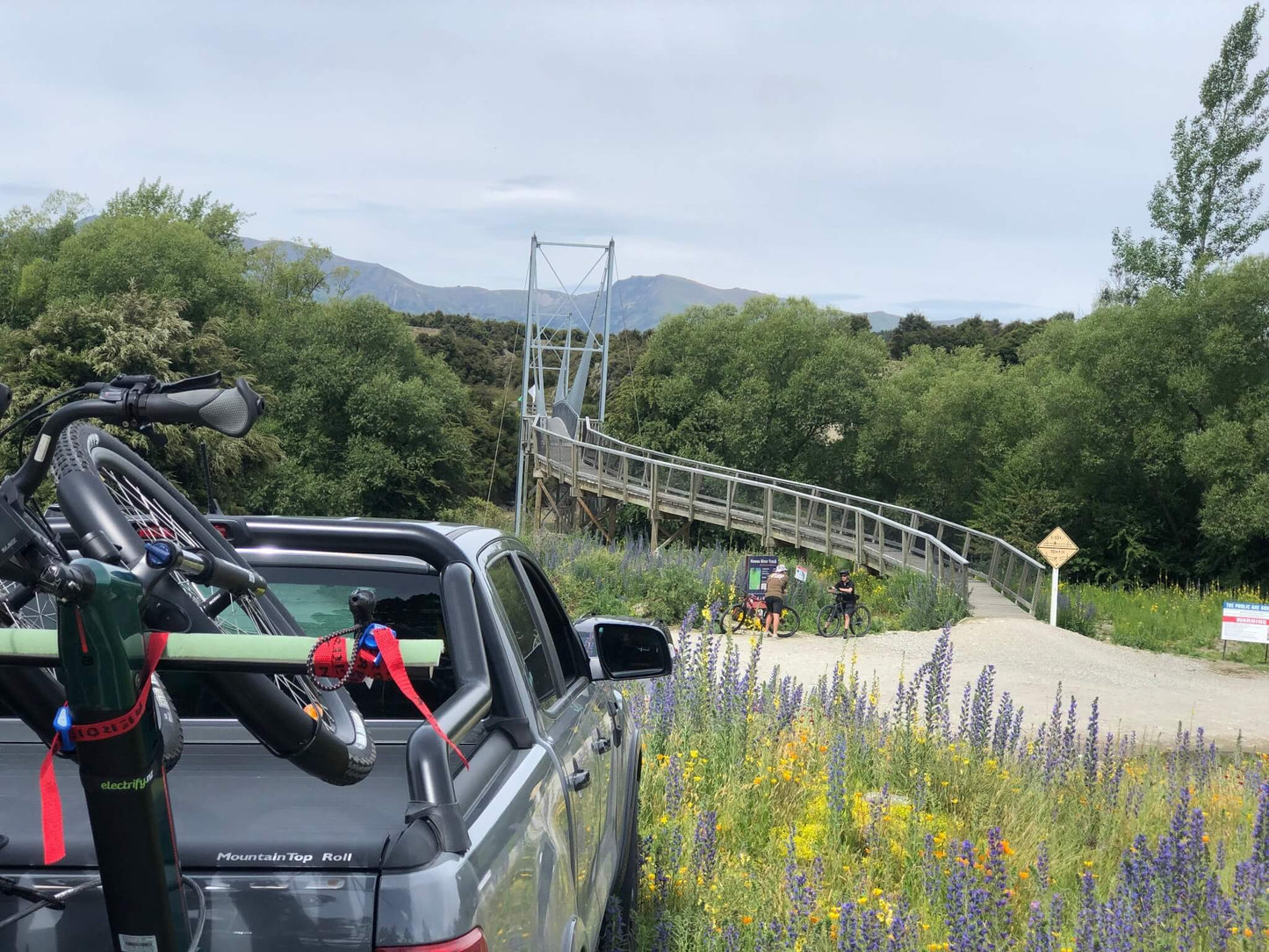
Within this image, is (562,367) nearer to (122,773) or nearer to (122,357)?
(122,357)

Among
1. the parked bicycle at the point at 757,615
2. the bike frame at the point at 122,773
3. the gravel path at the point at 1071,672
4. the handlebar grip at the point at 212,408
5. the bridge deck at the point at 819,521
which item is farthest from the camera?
the bridge deck at the point at 819,521

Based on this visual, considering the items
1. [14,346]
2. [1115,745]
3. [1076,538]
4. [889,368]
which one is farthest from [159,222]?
[1115,745]

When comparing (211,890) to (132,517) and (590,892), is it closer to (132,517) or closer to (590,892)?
(132,517)

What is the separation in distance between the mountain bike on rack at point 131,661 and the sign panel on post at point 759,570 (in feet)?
58.2

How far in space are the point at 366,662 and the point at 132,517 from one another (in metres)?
0.88

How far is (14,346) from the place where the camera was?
3209 cm

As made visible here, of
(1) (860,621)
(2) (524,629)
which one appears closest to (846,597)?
(1) (860,621)

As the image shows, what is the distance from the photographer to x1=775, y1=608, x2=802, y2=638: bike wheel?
64.1ft

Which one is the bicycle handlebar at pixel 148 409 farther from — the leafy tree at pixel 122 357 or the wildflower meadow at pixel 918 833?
the leafy tree at pixel 122 357

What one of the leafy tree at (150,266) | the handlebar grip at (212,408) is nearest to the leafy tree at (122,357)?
the leafy tree at (150,266)

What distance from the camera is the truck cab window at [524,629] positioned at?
304cm

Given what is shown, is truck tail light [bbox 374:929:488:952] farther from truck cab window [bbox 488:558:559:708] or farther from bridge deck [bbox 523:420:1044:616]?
bridge deck [bbox 523:420:1044:616]

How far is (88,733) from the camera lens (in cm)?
137

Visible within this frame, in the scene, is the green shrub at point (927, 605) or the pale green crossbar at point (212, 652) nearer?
the pale green crossbar at point (212, 652)
